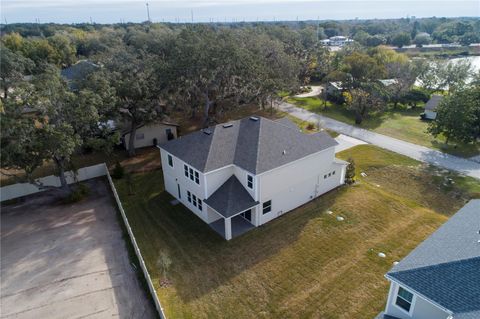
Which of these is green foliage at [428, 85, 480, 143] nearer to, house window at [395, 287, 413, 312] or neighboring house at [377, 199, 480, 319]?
neighboring house at [377, 199, 480, 319]

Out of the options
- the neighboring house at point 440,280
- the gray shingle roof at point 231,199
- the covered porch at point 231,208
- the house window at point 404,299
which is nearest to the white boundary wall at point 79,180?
the covered porch at point 231,208

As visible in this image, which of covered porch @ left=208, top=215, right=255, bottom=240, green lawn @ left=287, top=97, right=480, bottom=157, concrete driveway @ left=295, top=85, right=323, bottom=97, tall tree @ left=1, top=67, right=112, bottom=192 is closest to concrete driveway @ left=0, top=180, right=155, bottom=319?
tall tree @ left=1, top=67, right=112, bottom=192

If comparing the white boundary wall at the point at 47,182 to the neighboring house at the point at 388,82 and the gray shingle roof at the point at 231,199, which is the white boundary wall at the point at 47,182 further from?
the neighboring house at the point at 388,82

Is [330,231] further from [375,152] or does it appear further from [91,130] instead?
[91,130]

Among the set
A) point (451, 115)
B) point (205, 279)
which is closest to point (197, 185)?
point (205, 279)

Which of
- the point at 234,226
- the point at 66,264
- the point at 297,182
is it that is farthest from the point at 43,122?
the point at 297,182

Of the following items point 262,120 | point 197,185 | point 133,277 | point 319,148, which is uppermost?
point 262,120

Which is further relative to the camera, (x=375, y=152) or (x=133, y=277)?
(x=375, y=152)
